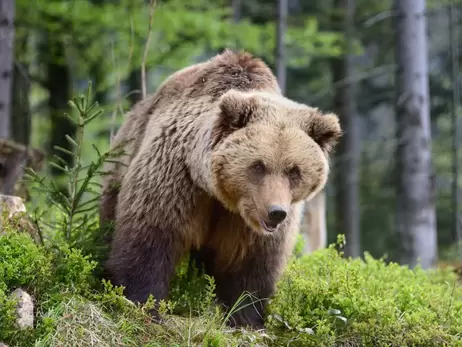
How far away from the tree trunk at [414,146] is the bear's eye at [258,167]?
597 cm

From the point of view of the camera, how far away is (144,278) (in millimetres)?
5121

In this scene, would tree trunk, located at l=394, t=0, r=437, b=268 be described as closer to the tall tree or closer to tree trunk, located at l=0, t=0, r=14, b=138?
tree trunk, located at l=0, t=0, r=14, b=138

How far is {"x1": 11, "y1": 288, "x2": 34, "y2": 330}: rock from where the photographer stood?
4.39 m

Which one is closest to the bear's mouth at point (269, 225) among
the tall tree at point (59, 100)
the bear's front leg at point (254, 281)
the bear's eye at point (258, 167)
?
the bear's eye at point (258, 167)

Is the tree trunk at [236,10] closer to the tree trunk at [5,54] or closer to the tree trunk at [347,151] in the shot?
the tree trunk at [347,151]

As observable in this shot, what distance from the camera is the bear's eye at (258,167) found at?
4.70m

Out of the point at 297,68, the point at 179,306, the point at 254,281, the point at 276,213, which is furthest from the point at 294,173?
the point at 297,68

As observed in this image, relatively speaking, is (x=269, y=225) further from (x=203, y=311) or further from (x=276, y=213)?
(x=203, y=311)

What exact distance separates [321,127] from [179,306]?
1.84m

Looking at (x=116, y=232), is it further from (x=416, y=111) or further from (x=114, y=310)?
(x=416, y=111)

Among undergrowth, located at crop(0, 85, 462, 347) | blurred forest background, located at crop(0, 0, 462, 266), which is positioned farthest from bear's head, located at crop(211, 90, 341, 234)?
blurred forest background, located at crop(0, 0, 462, 266)

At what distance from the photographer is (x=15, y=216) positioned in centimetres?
532

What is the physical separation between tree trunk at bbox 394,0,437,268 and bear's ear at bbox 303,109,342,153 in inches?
213

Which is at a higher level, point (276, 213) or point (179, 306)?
point (276, 213)
